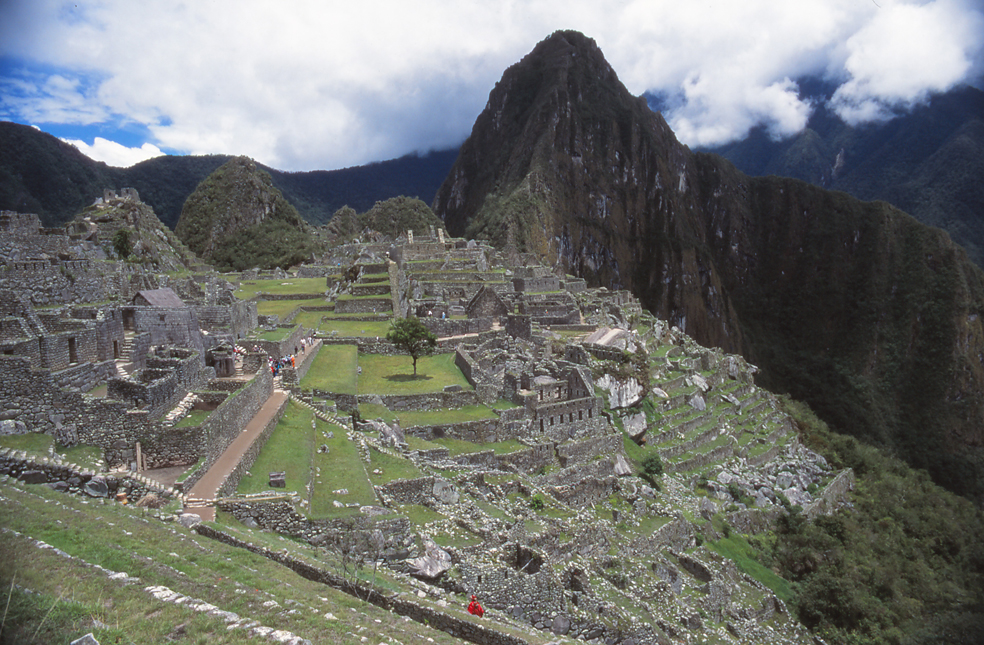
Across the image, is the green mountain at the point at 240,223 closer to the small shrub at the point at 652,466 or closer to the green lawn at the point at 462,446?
the small shrub at the point at 652,466

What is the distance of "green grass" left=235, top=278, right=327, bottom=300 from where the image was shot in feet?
133

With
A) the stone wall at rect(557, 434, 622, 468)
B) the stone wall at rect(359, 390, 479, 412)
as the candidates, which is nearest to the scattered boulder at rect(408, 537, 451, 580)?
the stone wall at rect(557, 434, 622, 468)

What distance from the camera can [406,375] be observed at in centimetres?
2469

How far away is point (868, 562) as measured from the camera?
2559 cm

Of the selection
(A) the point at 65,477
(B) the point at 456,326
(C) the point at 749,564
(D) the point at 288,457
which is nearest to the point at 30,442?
(A) the point at 65,477

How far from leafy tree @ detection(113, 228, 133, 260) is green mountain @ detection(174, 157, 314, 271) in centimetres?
3725

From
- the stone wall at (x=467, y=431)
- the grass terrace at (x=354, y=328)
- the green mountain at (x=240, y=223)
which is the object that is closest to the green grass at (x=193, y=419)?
the stone wall at (x=467, y=431)

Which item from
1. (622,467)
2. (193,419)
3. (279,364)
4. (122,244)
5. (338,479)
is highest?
(122,244)

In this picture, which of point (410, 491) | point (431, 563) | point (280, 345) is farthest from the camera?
point (280, 345)

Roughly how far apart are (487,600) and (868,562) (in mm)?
22843

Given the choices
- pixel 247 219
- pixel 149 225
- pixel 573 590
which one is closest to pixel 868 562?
pixel 573 590

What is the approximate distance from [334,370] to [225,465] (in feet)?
38.8

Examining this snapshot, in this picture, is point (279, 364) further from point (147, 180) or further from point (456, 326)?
point (147, 180)

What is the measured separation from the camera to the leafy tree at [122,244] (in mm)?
33000
